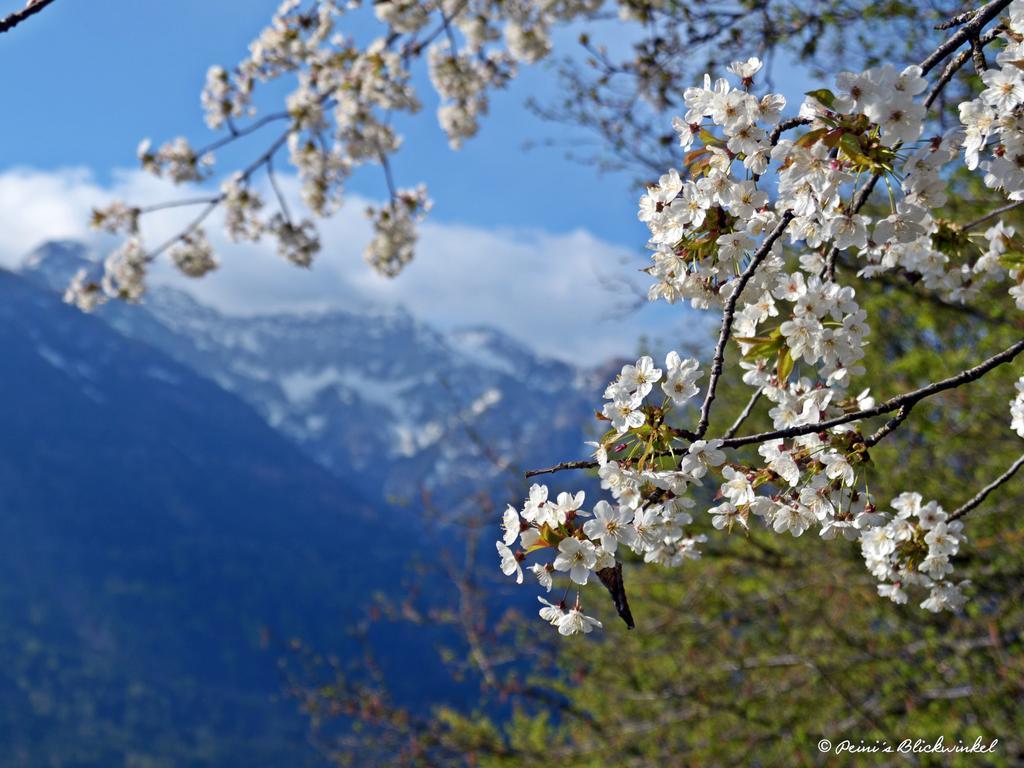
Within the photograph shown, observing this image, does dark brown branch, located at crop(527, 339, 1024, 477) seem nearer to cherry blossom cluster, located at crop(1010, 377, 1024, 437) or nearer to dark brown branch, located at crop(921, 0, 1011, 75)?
cherry blossom cluster, located at crop(1010, 377, 1024, 437)

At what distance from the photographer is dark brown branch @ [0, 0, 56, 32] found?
5.90 ft

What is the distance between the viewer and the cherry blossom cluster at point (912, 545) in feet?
7.23

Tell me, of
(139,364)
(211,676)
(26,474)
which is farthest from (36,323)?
(211,676)

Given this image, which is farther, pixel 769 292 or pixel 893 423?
pixel 769 292

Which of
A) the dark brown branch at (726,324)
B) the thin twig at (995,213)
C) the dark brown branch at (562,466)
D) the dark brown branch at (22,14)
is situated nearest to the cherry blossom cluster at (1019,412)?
the thin twig at (995,213)

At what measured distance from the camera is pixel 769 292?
78.2 inches

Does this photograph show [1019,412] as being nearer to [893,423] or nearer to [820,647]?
[893,423]

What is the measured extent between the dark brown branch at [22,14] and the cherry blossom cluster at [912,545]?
2.16 meters

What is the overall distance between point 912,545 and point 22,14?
2351 mm

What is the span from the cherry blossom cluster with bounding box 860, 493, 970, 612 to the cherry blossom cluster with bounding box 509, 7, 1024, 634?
0.56 feet

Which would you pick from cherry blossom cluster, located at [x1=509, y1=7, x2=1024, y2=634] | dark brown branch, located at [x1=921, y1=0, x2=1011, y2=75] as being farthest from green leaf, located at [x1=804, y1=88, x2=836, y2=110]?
dark brown branch, located at [x1=921, y1=0, x2=1011, y2=75]

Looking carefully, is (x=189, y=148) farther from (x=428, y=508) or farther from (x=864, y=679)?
(x=864, y=679)

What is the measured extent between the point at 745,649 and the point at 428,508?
3878 mm

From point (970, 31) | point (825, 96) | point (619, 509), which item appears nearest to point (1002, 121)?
point (970, 31)
